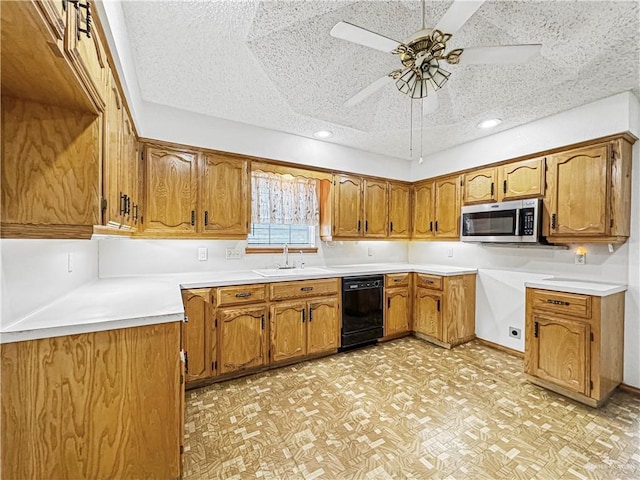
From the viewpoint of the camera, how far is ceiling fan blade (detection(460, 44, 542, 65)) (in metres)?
1.39

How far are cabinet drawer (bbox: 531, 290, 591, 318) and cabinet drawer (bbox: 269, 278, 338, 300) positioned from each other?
189 centimetres

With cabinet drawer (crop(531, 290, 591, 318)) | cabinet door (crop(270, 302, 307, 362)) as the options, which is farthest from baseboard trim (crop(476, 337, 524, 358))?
cabinet door (crop(270, 302, 307, 362))

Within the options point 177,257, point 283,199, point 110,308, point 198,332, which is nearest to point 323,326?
point 198,332

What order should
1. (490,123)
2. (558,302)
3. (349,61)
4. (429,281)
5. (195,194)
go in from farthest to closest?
(429,281), (490,123), (195,194), (558,302), (349,61)

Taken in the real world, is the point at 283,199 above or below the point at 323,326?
above

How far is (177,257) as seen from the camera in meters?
2.91

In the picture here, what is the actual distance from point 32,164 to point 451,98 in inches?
112

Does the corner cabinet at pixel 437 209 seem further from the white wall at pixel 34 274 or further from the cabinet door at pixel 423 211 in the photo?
the white wall at pixel 34 274

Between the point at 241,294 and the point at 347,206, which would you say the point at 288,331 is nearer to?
the point at 241,294

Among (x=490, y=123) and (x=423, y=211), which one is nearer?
(x=490, y=123)

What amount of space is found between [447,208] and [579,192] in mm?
1382

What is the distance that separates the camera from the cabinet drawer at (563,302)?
2.27 meters

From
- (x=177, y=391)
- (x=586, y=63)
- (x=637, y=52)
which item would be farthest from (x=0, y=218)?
(x=637, y=52)

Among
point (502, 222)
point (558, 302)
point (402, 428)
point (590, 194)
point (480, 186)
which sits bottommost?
point (402, 428)
